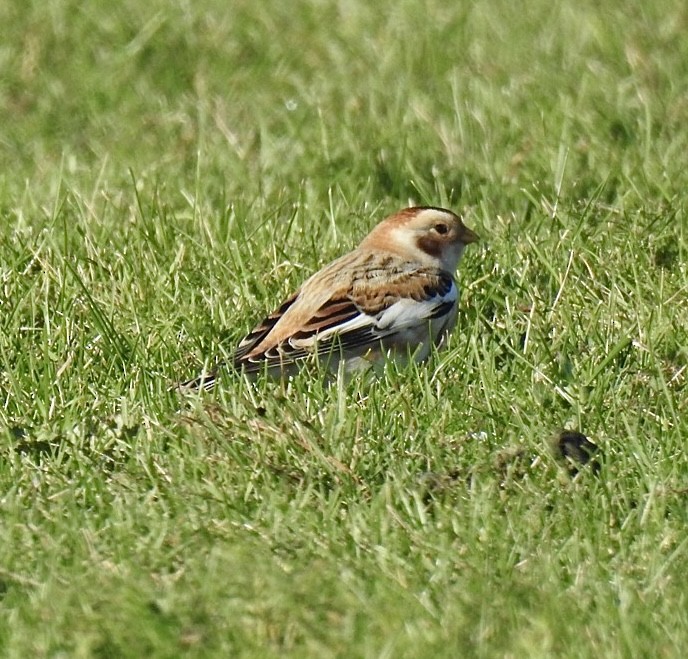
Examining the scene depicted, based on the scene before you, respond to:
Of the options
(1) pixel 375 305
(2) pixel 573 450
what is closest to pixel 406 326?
(1) pixel 375 305

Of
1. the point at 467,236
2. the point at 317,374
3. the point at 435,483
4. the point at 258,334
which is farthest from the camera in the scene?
the point at 467,236

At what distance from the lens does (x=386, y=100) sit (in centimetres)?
852

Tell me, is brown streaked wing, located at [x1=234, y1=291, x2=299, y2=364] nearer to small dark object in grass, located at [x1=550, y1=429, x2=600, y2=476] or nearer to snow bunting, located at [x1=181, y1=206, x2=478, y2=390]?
snow bunting, located at [x1=181, y1=206, x2=478, y2=390]

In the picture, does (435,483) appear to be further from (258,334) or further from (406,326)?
(406,326)

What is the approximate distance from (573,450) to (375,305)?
1.49 m

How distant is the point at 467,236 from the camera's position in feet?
21.5

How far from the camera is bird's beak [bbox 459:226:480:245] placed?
6520 millimetres

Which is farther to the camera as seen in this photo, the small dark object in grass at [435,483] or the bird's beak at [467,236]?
the bird's beak at [467,236]

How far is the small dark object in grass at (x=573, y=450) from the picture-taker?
469 cm

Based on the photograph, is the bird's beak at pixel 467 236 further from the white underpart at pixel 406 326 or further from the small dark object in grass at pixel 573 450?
the small dark object in grass at pixel 573 450

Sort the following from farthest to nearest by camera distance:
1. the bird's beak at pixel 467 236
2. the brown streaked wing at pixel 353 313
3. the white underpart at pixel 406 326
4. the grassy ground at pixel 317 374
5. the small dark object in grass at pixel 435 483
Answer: the bird's beak at pixel 467 236 < the white underpart at pixel 406 326 < the brown streaked wing at pixel 353 313 < the small dark object in grass at pixel 435 483 < the grassy ground at pixel 317 374

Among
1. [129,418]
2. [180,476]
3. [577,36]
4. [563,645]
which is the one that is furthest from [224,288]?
[577,36]

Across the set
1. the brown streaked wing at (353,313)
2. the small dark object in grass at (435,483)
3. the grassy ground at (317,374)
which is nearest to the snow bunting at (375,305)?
the brown streaked wing at (353,313)

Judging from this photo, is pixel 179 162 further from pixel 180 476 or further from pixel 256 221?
pixel 180 476
